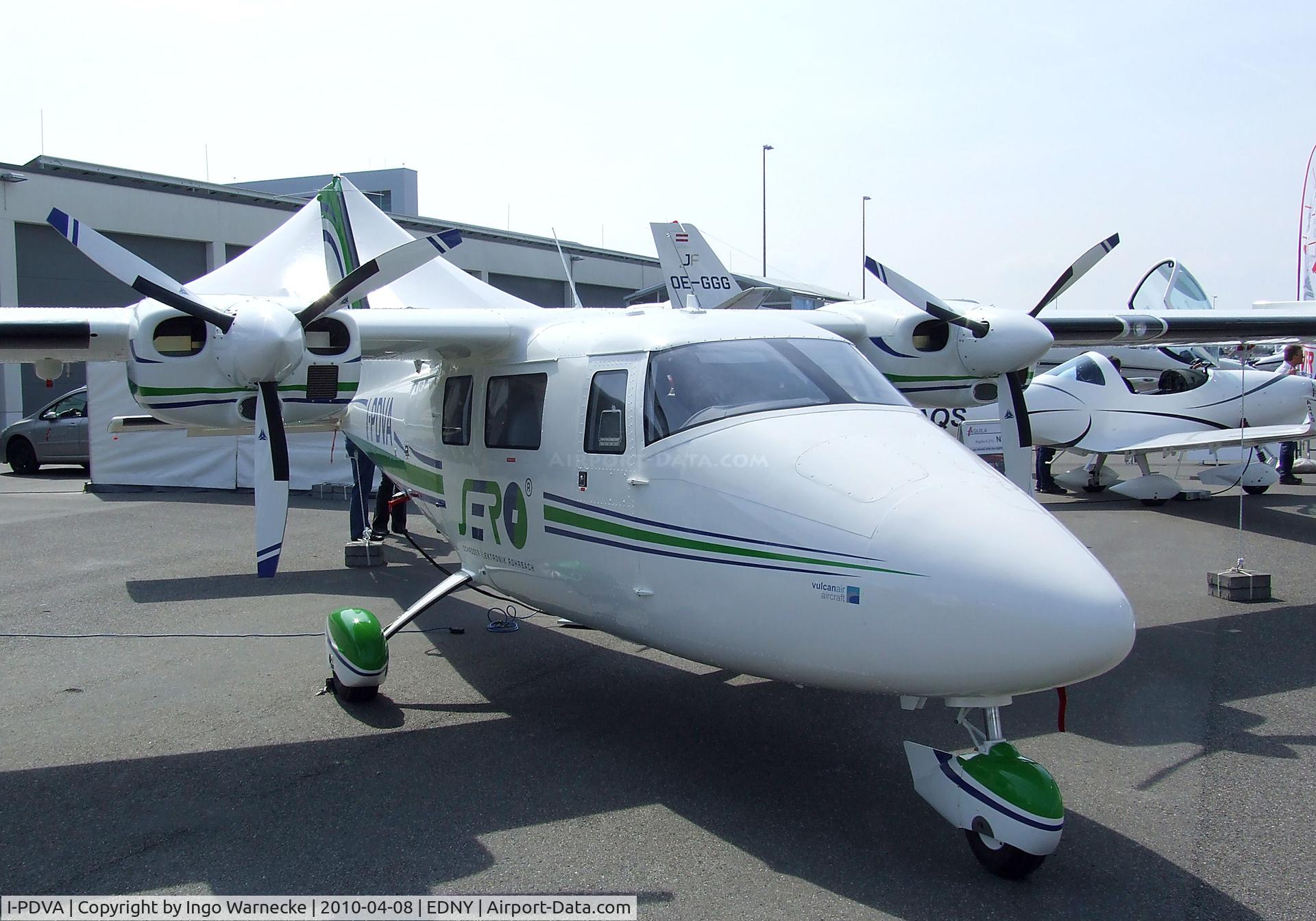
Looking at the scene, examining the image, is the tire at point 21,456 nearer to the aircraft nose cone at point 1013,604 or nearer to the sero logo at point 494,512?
the sero logo at point 494,512

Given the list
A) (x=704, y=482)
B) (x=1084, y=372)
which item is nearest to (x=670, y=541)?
(x=704, y=482)

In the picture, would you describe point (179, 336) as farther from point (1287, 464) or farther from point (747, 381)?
point (1287, 464)

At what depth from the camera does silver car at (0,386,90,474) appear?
2206 cm

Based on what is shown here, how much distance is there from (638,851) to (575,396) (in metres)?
2.70

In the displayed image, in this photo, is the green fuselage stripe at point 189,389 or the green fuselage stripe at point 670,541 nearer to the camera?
the green fuselage stripe at point 670,541

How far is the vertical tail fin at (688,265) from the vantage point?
20.3 meters

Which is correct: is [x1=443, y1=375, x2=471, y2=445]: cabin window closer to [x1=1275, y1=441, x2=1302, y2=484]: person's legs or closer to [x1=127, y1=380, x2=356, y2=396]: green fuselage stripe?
[x1=127, y1=380, x2=356, y2=396]: green fuselage stripe

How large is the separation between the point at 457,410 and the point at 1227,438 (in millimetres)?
13539

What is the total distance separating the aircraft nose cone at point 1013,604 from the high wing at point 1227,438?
41.4ft

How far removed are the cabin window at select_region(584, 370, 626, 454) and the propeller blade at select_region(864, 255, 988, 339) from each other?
270cm

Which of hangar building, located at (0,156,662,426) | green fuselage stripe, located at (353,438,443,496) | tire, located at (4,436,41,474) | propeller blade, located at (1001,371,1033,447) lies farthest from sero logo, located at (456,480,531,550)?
hangar building, located at (0,156,662,426)

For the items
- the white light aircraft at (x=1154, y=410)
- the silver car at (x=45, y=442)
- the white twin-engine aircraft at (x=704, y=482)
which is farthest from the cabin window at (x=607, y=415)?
the silver car at (x=45, y=442)

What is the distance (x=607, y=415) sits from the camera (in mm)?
5762

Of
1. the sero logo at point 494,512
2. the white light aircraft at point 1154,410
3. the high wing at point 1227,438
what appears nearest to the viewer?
the sero logo at point 494,512
